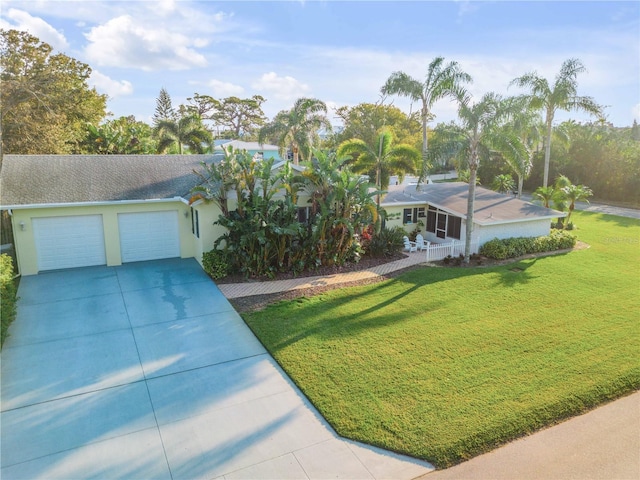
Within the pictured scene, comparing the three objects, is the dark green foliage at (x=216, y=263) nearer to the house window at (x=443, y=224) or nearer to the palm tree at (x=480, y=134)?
the palm tree at (x=480, y=134)

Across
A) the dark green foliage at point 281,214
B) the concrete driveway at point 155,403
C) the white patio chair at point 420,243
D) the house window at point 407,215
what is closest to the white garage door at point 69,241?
the concrete driveway at point 155,403

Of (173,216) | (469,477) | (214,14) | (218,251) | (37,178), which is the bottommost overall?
(469,477)

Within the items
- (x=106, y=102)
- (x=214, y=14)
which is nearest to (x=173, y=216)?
(x=214, y=14)

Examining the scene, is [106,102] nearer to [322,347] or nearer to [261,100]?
[322,347]

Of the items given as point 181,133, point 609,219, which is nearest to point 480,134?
point 609,219

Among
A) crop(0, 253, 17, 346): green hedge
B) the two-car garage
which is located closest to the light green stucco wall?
the two-car garage

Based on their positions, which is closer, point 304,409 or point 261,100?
point 304,409

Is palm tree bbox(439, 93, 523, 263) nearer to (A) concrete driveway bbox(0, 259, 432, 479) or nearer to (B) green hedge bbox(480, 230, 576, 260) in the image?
(B) green hedge bbox(480, 230, 576, 260)

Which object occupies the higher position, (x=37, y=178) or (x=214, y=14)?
(x=214, y=14)
